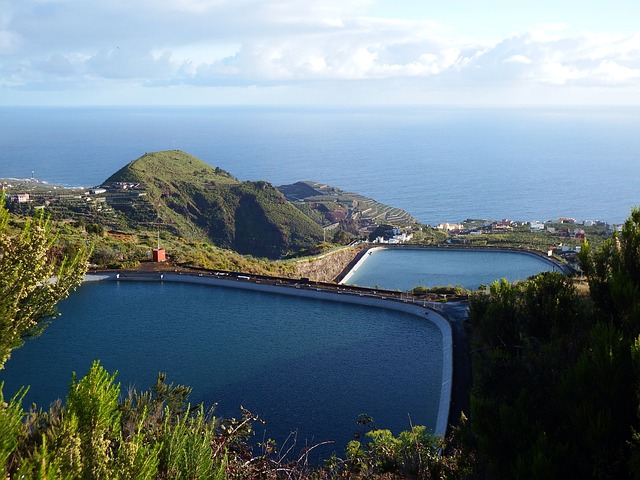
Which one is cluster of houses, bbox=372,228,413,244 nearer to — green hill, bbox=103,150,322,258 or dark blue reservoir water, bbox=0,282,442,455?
green hill, bbox=103,150,322,258

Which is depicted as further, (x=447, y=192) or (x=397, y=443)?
(x=447, y=192)

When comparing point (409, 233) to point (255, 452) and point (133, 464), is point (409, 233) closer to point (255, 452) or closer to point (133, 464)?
point (255, 452)

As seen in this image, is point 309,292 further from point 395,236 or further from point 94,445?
point 395,236

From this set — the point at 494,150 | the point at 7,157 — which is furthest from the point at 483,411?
the point at 494,150

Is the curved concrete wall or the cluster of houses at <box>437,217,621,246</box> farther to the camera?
the cluster of houses at <box>437,217,621,246</box>

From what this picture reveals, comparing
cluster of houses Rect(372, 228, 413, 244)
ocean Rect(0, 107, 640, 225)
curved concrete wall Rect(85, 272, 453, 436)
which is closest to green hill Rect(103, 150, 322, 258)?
cluster of houses Rect(372, 228, 413, 244)

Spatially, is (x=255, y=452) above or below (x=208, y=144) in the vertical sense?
below
